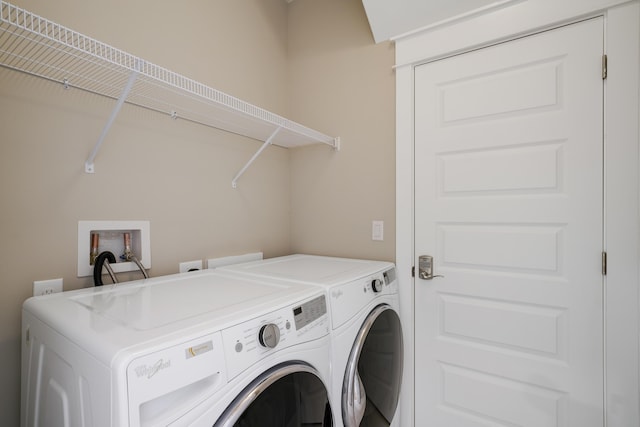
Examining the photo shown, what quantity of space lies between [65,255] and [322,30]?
76.2 inches

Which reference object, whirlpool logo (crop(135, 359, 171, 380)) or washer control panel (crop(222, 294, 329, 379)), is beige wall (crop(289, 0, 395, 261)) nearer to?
washer control panel (crop(222, 294, 329, 379))

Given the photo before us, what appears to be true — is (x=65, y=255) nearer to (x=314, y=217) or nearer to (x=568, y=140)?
(x=314, y=217)

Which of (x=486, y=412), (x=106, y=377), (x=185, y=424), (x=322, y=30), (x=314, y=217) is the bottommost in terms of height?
(x=486, y=412)

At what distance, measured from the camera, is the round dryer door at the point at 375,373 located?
3.93 feet

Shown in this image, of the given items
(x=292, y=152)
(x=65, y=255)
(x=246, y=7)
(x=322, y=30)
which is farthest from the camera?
(x=292, y=152)

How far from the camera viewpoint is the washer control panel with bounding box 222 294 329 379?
777 millimetres

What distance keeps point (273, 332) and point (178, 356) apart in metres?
0.27

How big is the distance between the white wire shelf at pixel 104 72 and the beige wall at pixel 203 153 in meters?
0.05

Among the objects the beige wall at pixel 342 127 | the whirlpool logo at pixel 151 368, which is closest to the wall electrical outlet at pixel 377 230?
the beige wall at pixel 342 127

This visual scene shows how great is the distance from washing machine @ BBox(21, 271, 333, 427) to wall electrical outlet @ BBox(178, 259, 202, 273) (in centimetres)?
36

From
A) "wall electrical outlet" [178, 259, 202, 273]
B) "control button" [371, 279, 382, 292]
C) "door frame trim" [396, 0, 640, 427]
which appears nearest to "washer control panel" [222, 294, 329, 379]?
"control button" [371, 279, 382, 292]

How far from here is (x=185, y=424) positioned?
65 centimetres

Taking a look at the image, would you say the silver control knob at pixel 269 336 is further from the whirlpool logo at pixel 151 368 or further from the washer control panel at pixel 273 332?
the whirlpool logo at pixel 151 368

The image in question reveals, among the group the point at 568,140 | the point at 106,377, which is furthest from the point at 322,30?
the point at 106,377
